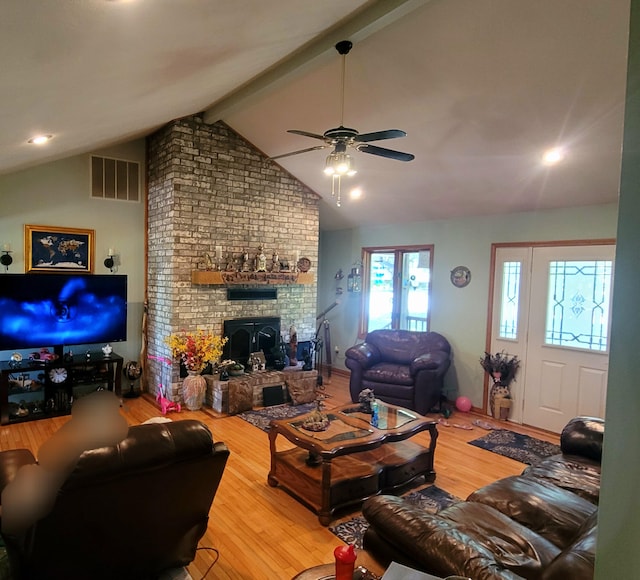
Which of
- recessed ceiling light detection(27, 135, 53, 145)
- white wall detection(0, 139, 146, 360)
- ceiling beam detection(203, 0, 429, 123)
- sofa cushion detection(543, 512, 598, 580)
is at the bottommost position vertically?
sofa cushion detection(543, 512, 598, 580)

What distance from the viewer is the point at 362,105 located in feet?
13.9

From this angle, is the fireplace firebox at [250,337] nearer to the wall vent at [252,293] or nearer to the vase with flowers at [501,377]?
the wall vent at [252,293]

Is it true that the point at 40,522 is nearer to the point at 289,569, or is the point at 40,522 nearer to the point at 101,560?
the point at 101,560

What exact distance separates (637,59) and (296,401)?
5345mm

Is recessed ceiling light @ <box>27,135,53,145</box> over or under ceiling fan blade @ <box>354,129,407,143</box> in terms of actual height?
over

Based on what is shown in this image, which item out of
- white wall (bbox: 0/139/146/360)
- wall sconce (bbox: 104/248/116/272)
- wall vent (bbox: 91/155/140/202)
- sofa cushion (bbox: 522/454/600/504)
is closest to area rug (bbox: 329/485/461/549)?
sofa cushion (bbox: 522/454/600/504)

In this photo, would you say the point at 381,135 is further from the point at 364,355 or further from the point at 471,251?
the point at 364,355

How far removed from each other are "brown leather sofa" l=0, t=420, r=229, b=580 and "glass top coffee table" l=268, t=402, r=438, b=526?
101cm

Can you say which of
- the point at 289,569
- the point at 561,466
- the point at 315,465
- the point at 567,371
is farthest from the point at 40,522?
the point at 567,371

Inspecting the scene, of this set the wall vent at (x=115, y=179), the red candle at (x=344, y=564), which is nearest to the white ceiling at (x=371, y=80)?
the wall vent at (x=115, y=179)

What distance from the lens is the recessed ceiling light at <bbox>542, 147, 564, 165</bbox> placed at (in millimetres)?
4000

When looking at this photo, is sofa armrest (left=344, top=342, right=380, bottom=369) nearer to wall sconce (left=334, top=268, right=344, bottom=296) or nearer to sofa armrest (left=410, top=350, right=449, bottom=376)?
sofa armrest (left=410, top=350, right=449, bottom=376)

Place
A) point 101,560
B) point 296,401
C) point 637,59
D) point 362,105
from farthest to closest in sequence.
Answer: point 296,401 → point 362,105 → point 101,560 → point 637,59

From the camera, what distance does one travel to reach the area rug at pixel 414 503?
9.28 ft
